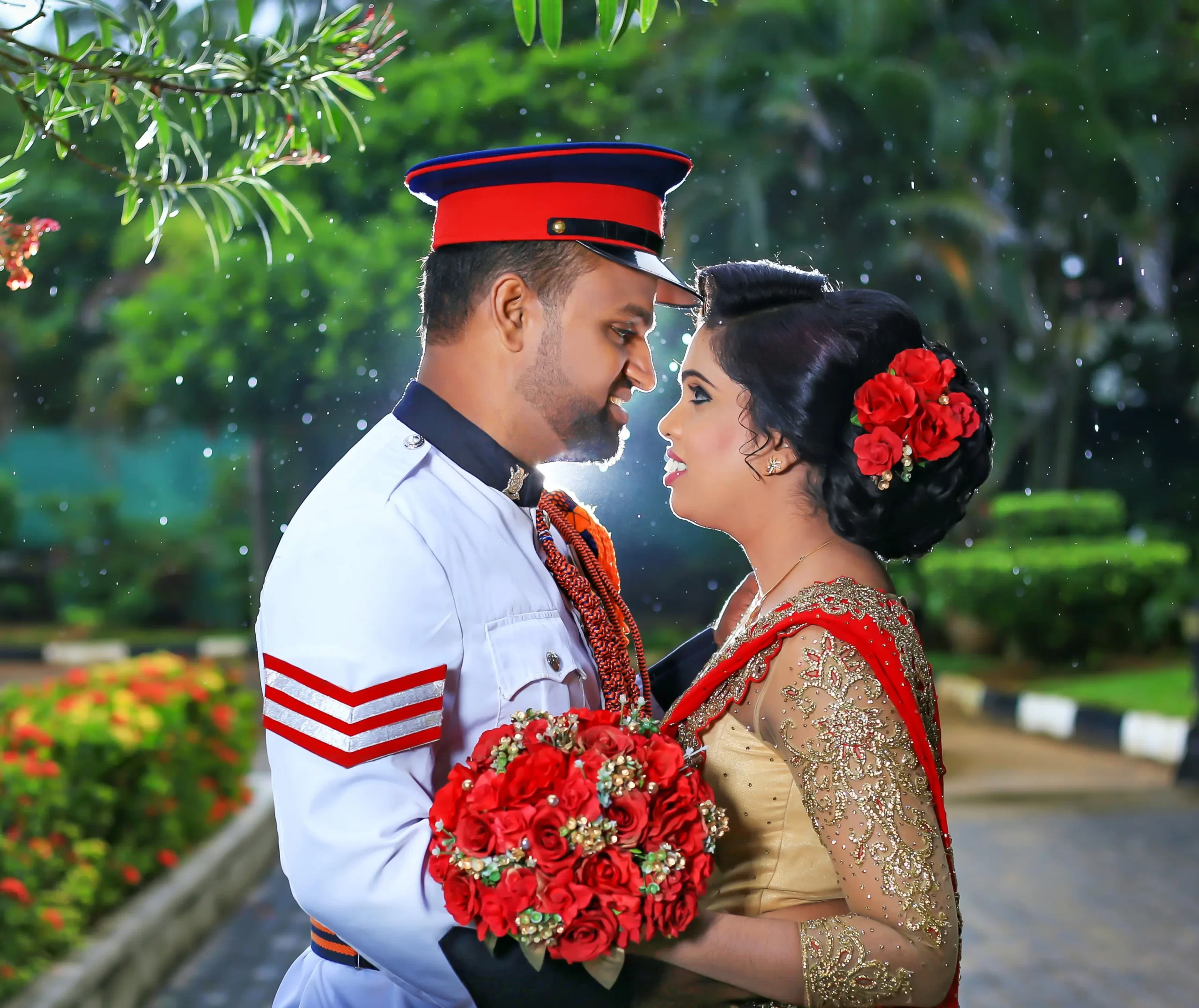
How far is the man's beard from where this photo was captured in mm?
1841

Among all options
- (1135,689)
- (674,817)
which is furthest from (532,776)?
(1135,689)

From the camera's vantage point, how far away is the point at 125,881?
179 inches

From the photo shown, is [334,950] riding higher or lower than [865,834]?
lower

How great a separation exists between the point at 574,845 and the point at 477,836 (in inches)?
4.1

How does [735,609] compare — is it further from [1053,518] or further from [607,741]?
[1053,518]

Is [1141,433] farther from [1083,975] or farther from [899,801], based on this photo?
[899,801]

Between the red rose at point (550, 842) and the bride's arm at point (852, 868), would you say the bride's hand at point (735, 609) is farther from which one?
the red rose at point (550, 842)

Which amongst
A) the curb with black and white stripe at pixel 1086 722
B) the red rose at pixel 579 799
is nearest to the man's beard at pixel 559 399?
the red rose at pixel 579 799

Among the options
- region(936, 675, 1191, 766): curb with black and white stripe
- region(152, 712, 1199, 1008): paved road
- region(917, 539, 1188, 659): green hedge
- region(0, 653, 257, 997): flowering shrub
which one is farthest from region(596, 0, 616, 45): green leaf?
region(917, 539, 1188, 659): green hedge

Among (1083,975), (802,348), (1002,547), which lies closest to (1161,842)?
(1083,975)

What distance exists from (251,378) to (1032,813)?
870 centimetres

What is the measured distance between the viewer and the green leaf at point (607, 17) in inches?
61.2

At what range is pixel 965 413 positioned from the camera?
73.7 inches

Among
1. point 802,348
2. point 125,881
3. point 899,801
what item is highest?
point 802,348
